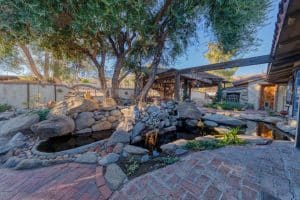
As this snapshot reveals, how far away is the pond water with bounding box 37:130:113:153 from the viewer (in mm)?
4801

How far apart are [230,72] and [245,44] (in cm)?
1746

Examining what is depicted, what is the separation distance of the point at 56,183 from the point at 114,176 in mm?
917

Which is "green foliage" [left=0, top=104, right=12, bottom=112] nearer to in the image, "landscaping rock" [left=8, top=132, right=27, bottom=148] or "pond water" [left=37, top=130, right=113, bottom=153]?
"landscaping rock" [left=8, top=132, right=27, bottom=148]

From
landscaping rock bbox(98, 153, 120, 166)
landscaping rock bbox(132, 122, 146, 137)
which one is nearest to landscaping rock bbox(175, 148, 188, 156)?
landscaping rock bbox(98, 153, 120, 166)

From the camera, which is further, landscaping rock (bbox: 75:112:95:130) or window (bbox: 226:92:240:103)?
window (bbox: 226:92:240:103)

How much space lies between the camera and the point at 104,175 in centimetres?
297

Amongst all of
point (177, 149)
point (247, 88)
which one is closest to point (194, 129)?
point (177, 149)

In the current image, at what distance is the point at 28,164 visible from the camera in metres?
3.52

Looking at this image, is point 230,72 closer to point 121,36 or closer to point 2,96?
point 121,36

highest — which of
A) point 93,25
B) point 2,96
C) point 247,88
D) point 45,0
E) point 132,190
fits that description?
point 45,0

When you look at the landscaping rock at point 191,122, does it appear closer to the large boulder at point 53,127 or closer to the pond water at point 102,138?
the pond water at point 102,138

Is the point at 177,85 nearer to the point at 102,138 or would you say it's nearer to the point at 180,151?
the point at 102,138

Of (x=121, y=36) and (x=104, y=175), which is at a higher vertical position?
(x=121, y=36)

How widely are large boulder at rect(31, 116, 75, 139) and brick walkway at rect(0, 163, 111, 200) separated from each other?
185 cm
